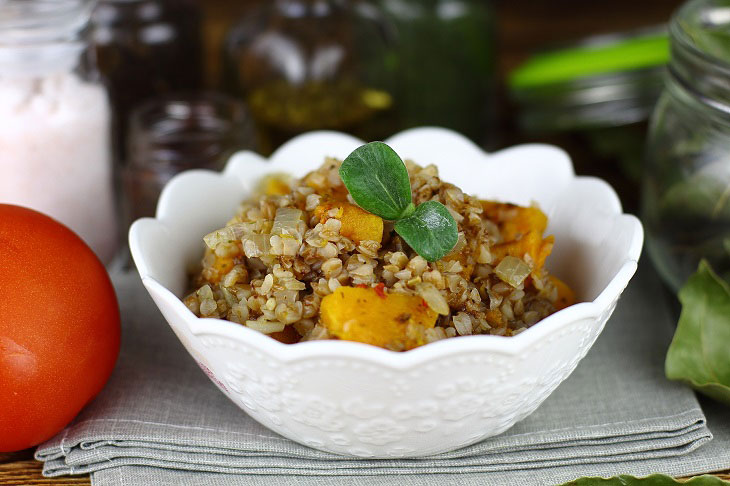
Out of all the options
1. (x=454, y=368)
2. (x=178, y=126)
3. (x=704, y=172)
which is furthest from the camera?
(x=178, y=126)

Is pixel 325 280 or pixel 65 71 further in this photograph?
pixel 65 71

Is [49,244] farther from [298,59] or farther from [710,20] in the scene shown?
[710,20]

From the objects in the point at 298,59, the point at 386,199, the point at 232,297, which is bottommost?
the point at 298,59

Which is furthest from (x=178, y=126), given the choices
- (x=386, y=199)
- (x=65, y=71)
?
(x=386, y=199)

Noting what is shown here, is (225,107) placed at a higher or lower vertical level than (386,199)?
lower

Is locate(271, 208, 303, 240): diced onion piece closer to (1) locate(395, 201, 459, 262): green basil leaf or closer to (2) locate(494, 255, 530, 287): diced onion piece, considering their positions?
(1) locate(395, 201, 459, 262): green basil leaf

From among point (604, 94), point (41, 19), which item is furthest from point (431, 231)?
point (604, 94)

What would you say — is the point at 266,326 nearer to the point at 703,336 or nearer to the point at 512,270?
the point at 512,270
